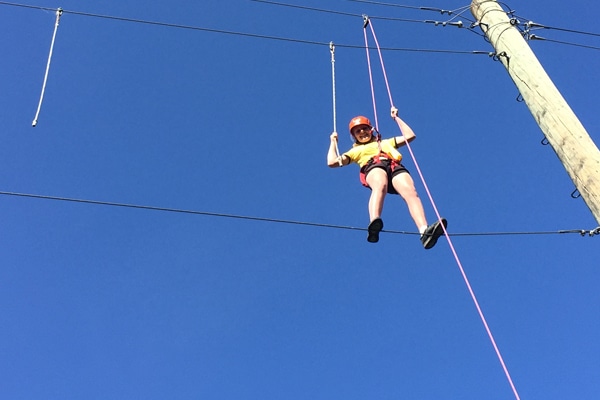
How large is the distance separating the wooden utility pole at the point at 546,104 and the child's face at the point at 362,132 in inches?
47.0

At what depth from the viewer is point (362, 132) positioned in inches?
217

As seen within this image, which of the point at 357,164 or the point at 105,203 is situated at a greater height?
the point at 357,164

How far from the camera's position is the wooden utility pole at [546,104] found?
3619 millimetres

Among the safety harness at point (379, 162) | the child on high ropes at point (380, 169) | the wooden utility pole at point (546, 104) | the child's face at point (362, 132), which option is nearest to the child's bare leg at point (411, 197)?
the child on high ropes at point (380, 169)

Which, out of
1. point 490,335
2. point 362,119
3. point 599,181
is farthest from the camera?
point 362,119

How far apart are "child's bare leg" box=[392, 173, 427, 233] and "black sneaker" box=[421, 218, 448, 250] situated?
0.08 m

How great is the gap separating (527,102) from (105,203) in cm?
A: 284

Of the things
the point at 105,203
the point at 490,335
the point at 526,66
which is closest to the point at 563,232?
the point at 526,66

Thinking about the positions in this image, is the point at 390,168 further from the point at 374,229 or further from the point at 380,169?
the point at 374,229

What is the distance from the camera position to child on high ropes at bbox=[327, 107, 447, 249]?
181 inches

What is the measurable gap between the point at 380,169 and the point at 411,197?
36 centimetres

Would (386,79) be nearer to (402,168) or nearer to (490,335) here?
(402,168)

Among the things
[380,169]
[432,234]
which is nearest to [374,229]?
[432,234]

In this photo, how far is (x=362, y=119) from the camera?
5.54 meters
